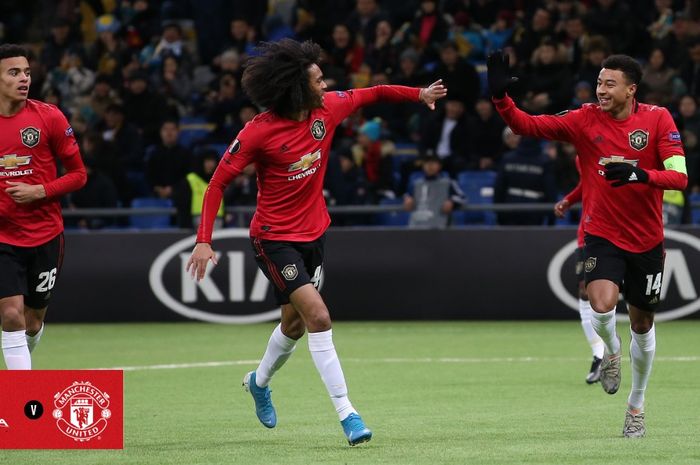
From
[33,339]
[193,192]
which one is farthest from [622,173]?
[193,192]

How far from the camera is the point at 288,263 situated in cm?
887

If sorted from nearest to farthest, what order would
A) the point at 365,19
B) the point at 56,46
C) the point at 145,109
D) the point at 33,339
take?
the point at 33,339 → the point at 145,109 → the point at 365,19 → the point at 56,46

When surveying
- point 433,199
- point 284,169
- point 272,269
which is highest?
point 284,169

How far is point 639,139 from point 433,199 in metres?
8.89

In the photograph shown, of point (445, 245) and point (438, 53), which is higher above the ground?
point (438, 53)

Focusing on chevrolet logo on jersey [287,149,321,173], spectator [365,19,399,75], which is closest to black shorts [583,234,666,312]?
chevrolet logo on jersey [287,149,321,173]

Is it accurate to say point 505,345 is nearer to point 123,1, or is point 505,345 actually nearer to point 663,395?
point 663,395

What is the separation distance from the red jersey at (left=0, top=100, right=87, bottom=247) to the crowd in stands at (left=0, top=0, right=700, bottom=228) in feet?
29.1

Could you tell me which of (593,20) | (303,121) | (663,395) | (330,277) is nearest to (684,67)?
(593,20)

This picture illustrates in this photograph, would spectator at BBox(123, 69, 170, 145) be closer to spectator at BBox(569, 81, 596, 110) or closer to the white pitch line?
spectator at BBox(569, 81, 596, 110)

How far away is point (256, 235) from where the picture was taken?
357 inches

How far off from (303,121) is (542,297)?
906 cm

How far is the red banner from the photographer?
25.3ft

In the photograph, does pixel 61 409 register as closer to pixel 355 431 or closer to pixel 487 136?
pixel 355 431
